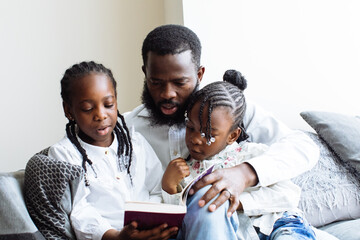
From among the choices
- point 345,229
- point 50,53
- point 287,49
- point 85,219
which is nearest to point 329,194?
point 345,229

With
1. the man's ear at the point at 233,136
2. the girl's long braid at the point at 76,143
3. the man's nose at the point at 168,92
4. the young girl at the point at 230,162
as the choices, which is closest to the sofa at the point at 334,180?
the young girl at the point at 230,162

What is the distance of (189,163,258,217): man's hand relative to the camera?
4.30 feet

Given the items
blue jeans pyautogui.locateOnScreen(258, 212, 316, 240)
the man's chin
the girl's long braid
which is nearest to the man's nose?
the man's chin

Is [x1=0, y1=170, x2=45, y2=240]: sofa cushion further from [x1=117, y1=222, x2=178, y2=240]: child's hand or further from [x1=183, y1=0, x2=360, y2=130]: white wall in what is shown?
[x1=183, y1=0, x2=360, y2=130]: white wall

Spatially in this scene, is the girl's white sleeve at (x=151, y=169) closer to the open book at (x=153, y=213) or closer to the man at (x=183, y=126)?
the man at (x=183, y=126)

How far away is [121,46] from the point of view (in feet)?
8.63

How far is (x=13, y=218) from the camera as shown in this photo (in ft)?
4.18

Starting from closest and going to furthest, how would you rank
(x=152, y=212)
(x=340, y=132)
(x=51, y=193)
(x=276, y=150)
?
(x=152, y=212) < (x=51, y=193) < (x=276, y=150) < (x=340, y=132)

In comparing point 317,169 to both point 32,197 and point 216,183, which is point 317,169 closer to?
point 216,183

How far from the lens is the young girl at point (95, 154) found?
141cm

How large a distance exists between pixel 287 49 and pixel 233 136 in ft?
3.69

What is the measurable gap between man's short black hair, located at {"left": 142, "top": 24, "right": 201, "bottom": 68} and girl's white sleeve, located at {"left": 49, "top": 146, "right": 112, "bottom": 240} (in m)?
0.67

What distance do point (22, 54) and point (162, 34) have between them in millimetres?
1127

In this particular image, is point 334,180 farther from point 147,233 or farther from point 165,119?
point 147,233
